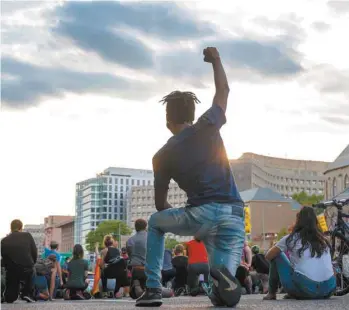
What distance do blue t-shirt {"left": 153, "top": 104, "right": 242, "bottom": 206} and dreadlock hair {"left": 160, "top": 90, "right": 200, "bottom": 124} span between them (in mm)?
188

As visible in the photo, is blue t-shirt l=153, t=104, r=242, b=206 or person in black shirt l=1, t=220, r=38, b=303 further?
person in black shirt l=1, t=220, r=38, b=303

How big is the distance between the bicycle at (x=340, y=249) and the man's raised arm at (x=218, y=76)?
15.8ft

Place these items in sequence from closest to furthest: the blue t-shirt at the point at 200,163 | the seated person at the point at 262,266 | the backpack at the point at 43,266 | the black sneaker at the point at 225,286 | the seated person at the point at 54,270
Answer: the black sneaker at the point at 225,286 → the blue t-shirt at the point at 200,163 → the seated person at the point at 262,266 → the backpack at the point at 43,266 → the seated person at the point at 54,270

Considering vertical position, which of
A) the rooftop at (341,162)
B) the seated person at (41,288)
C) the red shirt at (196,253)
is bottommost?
the seated person at (41,288)

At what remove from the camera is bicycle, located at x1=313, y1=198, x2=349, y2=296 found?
11.9 m

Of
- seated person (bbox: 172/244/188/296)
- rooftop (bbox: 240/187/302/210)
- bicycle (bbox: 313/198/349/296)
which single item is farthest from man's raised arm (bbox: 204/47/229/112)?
rooftop (bbox: 240/187/302/210)

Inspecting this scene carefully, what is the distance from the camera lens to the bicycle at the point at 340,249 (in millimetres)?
11852

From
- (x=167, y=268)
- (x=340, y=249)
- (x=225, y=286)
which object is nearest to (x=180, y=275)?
(x=167, y=268)

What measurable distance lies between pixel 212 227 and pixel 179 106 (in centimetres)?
108

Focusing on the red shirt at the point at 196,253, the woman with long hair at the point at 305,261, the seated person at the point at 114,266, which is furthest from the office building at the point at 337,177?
the woman with long hair at the point at 305,261

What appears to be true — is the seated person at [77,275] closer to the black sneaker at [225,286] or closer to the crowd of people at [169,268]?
the crowd of people at [169,268]

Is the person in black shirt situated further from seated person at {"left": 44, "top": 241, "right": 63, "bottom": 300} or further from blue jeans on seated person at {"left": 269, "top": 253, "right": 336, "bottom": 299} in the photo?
blue jeans on seated person at {"left": 269, "top": 253, "right": 336, "bottom": 299}

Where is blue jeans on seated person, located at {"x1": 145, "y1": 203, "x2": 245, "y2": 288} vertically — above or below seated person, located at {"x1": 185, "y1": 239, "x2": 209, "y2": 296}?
above

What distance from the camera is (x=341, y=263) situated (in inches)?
468
